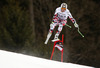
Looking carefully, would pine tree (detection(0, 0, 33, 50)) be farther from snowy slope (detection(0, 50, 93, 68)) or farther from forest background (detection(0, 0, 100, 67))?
snowy slope (detection(0, 50, 93, 68))

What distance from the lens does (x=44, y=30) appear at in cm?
714

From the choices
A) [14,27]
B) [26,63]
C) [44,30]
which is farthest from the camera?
[14,27]

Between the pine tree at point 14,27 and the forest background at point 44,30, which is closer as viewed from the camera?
the forest background at point 44,30

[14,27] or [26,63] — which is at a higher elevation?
[26,63]

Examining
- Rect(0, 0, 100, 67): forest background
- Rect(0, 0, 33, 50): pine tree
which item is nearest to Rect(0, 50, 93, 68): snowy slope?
Rect(0, 0, 100, 67): forest background

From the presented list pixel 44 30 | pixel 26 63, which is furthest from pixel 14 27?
pixel 26 63

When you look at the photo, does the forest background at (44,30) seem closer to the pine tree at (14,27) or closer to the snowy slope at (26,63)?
the pine tree at (14,27)

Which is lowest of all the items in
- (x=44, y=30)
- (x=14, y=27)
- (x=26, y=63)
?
(x=14, y=27)

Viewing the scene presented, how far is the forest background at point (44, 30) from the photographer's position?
239 inches

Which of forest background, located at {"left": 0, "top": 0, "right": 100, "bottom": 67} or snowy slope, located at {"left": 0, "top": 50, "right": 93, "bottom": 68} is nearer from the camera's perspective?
snowy slope, located at {"left": 0, "top": 50, "right": 93, "bottom": 68}

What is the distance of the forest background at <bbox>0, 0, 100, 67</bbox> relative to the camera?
6070 mm

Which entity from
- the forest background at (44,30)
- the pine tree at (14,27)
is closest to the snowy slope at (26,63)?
the forest background at (44,30)

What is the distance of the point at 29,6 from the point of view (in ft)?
27.5

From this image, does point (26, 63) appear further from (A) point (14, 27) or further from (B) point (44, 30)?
(A) point (14, 27)
